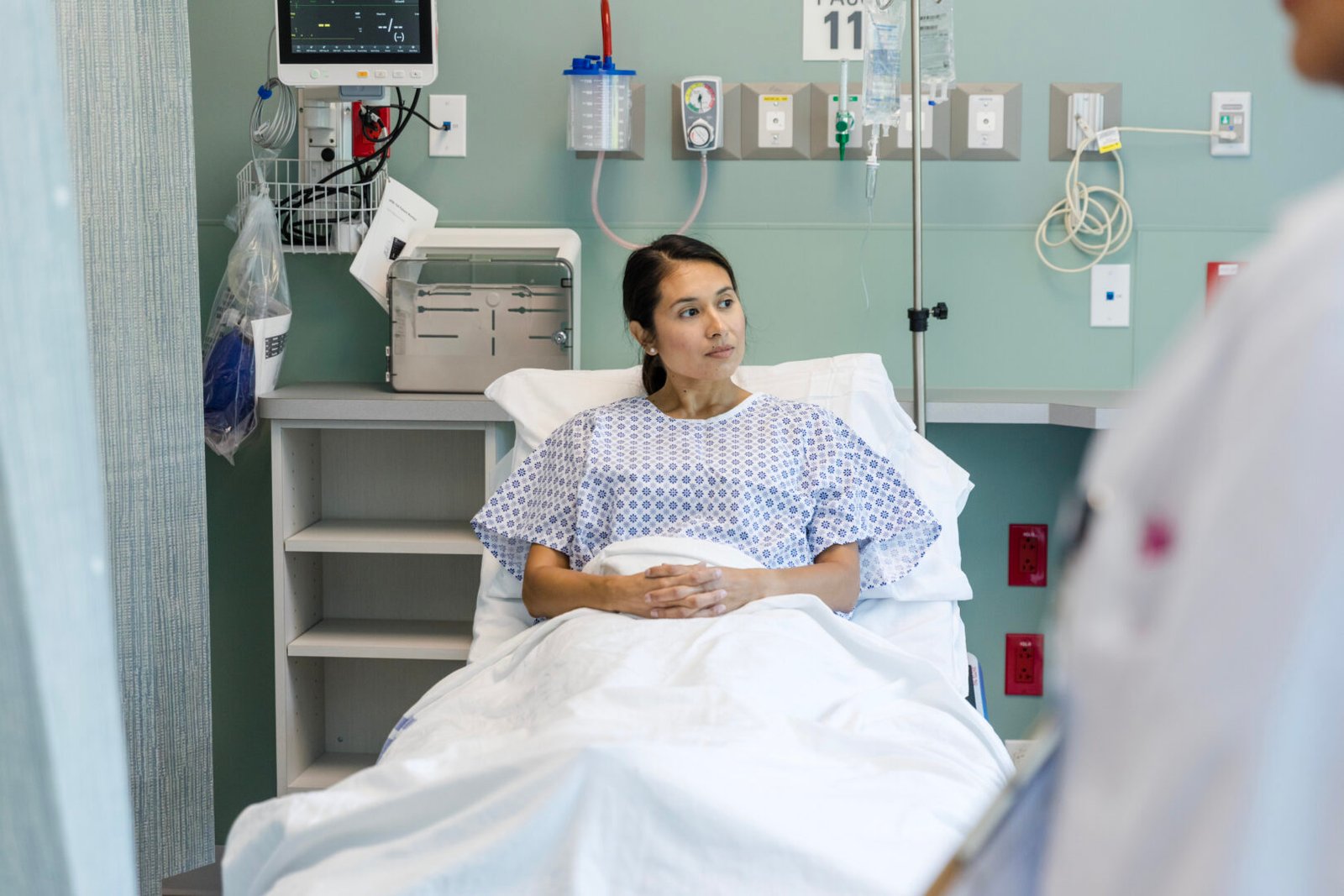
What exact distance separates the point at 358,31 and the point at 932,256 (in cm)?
127

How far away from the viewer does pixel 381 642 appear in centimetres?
248

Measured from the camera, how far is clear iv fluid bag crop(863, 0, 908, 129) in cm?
239

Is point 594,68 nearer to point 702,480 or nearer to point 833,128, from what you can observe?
point 833,128

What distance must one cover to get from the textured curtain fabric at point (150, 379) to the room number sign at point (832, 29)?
1.25 metres

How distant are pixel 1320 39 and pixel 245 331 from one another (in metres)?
2.26

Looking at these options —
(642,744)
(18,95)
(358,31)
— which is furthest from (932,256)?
(18,95)

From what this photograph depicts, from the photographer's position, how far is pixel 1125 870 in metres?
0.44

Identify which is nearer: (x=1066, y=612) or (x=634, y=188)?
(x=1066, y=612)

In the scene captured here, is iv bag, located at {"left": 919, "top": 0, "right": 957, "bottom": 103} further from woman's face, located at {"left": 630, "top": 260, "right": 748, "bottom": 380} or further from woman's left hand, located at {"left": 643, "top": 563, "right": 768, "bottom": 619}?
woman's left hand, located at {"left": 643, "top": 563, "right": 768, "bottom": 619}

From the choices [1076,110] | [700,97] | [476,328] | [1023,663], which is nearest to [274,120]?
[476,328]

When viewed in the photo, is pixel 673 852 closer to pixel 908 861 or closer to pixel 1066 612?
pixel 908 861

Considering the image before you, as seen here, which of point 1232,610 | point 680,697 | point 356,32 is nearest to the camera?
point 1232,610

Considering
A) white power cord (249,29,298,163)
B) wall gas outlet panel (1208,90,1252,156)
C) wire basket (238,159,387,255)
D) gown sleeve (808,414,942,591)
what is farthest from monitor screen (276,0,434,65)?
wall gas outlet panel (1208,90,1252,156)

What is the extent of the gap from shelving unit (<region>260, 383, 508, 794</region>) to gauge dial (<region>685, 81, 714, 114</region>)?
0.78m
